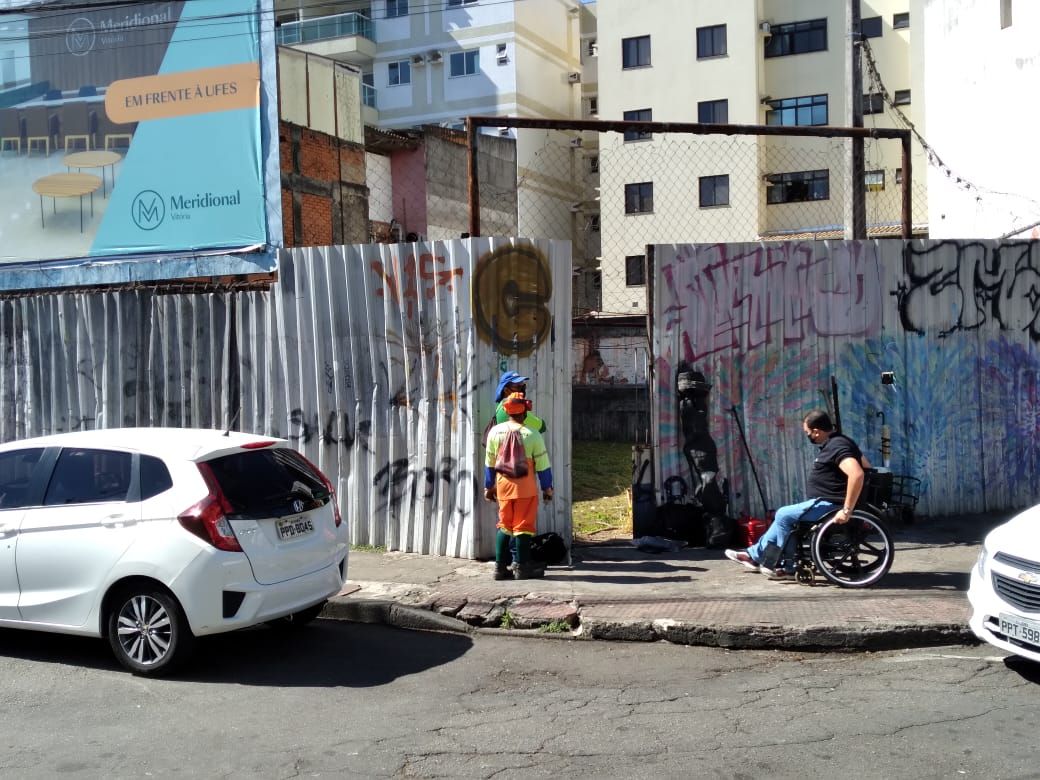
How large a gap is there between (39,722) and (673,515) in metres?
5.89

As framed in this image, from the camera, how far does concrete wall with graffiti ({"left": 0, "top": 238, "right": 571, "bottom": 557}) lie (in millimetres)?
9156

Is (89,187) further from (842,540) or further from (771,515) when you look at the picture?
(842,540)

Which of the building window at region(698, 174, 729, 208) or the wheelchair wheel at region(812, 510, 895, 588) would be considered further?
the building window at region(698, 174, 729, 208)

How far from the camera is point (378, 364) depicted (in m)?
9.62

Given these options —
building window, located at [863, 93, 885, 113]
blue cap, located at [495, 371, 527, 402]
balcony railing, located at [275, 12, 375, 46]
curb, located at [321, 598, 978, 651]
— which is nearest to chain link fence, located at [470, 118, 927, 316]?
building window, located at [863, 93, 885, 113]

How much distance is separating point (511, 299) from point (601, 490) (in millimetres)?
5085

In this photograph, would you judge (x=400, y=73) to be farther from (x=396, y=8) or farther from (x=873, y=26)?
(x=873, y=26)

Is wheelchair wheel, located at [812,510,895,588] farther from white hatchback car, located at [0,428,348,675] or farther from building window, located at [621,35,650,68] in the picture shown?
building window, located at [621,35,650,68]

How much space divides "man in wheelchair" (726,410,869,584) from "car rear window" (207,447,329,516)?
370cm

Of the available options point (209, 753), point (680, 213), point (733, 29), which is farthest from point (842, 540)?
point (733, 29)

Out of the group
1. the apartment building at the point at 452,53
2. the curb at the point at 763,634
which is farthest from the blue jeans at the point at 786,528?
the apartment building at the point at 452,53

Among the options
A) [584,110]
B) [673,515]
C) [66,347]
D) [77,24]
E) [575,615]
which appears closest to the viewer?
[575,615]

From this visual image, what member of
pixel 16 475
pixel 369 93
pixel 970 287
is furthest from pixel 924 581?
pixel 369 93

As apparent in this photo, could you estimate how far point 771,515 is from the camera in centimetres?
980
